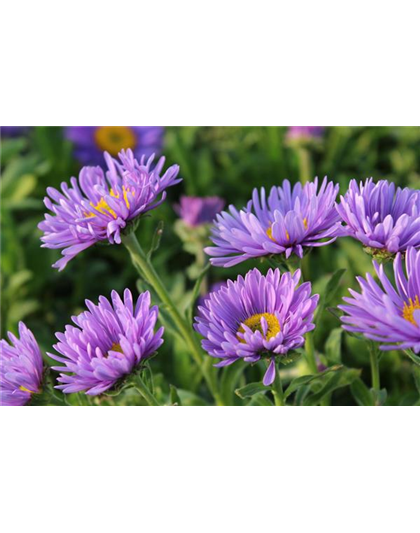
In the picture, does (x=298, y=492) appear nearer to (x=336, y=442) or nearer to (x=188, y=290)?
(x=336, y=442)

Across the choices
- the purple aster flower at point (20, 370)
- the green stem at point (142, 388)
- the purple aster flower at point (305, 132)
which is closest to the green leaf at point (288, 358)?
the green stem at point (142, 388)

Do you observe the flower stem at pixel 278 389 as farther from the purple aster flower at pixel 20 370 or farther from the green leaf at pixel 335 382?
the purple aster flower at pixel 20 370

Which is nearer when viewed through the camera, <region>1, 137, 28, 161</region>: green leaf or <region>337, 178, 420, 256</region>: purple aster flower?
<region>337, 178, 420, 256</region>: purple aster flower

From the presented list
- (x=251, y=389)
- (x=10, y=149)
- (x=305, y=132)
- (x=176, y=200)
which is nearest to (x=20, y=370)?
(x=251, y=389)

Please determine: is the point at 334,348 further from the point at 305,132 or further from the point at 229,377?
the point at 305,132

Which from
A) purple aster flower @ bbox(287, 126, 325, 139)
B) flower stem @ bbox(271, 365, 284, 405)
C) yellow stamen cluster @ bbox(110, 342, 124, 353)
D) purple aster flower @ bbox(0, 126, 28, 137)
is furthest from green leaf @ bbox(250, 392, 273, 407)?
purple aster flower @ bbox(0, 126, 28, 137)

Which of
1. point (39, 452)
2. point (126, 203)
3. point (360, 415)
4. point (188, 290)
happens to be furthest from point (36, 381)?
point (188, 290)

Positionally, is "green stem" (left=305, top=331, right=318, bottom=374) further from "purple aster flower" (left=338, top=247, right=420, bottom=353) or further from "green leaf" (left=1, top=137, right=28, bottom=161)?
"green leaf" (left=1, top=137, right=28, bottom=161)
